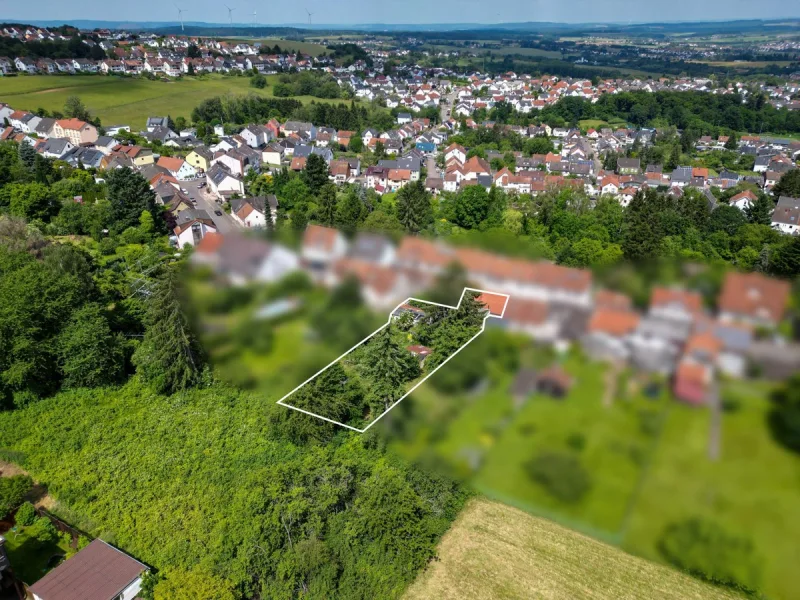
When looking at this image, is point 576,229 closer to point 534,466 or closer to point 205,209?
point 205,209

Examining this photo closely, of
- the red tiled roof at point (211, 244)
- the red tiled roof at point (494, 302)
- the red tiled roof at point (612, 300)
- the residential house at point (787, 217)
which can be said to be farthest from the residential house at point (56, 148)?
the residential house at point (787, 217)

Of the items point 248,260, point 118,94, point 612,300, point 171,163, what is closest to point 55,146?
point 171,163

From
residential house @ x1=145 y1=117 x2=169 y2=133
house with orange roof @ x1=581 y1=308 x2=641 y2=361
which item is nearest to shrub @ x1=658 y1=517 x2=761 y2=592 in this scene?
house with orange roof @ x1=581 y1=308 x2=641 y2=361

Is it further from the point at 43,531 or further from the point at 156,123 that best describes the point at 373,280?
the point at 156,123

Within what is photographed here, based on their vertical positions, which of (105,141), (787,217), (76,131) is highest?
(76,131)

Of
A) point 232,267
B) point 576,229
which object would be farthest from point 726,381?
point 576,229

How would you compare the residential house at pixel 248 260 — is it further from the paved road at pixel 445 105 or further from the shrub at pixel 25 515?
the paved road at pixel 445 105
